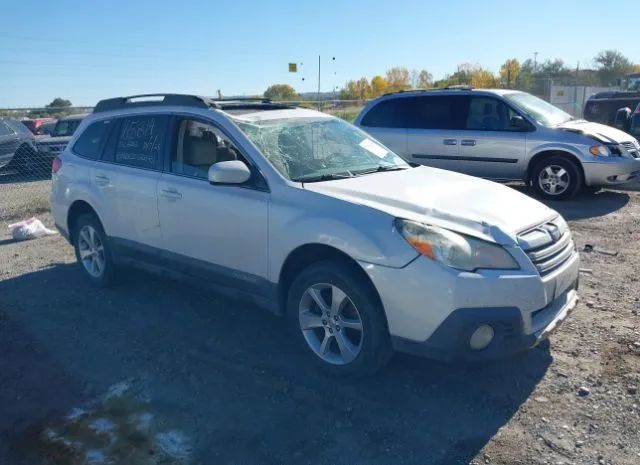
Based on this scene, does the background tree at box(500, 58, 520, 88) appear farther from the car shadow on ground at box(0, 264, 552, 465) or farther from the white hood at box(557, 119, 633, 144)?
the car shadow on ground at box(0, 264, 552, 465)

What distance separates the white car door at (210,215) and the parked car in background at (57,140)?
1107 centimetres

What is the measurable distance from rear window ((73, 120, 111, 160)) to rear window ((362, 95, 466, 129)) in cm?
587

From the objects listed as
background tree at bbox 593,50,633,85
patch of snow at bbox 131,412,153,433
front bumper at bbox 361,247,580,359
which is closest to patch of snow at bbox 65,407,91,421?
patch of snow at bbox 131,412,153,433

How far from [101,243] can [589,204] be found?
7.08m

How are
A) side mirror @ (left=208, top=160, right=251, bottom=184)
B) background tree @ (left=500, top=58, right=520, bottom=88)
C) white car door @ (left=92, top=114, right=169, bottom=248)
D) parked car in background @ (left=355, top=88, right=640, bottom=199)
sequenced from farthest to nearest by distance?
1. background tree @ (left=500, top=58, right=520, bottom=88)
2. parked car in background @ (left=355, top=88, right=640, bottom=199)
3. white car door @ (left=92, top=114, right=169, bottom=248)
4. side mirror @ (left=208, top=160, right=251, bottom=184)

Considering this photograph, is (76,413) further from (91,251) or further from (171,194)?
(91,251)

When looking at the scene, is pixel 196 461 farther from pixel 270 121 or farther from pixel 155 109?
pixel 155 109

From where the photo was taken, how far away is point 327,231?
3748 millimetres

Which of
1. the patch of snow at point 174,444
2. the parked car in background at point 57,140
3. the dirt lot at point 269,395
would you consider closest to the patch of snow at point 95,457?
the dirt lot at point 269,395

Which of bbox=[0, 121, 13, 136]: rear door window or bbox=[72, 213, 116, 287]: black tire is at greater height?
bbox=[0, 121, 13, 136]: rear door window

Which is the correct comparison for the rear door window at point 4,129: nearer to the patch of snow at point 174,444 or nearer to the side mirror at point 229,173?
the side mirror at point 229,173

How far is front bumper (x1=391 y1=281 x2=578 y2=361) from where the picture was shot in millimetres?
3326

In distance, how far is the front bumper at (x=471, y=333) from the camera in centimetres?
333

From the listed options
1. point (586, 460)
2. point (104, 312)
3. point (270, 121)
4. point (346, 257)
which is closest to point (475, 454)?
point (586, 460)
